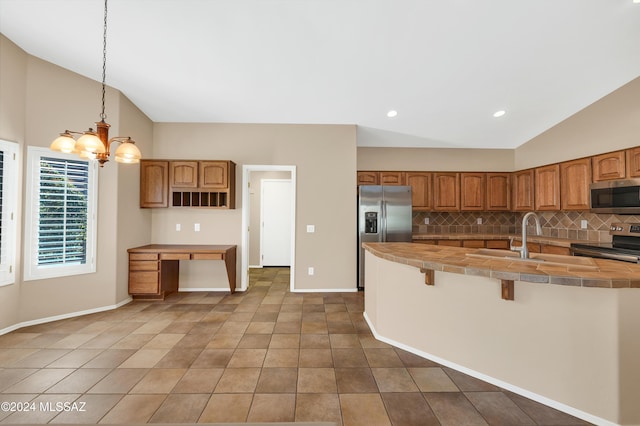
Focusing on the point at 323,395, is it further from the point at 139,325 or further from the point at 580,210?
the point at 580,210

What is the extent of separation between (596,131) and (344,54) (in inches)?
150

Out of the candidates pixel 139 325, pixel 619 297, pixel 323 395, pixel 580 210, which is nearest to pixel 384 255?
pixel 323 395

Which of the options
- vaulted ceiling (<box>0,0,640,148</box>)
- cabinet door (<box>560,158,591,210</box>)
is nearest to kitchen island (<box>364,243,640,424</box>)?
vaulted ceiling (<box>0,0,640,148</box>)

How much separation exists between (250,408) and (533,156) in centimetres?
576

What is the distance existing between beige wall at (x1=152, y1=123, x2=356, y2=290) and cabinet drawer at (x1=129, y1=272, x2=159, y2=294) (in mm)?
630

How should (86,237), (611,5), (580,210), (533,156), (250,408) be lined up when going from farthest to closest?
(533,156)
(580,210)
(86,237)
(611,5)
(250,408)

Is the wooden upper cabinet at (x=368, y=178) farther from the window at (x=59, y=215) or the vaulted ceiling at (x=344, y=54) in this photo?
the window at (x=59, y=215)

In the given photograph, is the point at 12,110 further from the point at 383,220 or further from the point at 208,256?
the point at 383,220

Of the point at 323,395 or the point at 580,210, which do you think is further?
the point at 580,210

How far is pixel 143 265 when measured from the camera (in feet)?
12.7

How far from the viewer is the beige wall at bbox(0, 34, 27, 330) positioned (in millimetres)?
2891

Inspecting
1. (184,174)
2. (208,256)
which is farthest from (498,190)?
(184,174)

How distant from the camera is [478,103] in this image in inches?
154

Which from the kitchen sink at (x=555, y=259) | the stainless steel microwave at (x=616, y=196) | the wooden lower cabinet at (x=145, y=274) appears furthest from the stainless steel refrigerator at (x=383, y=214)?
the wooden lower cabinet at (x=145, y=274)
